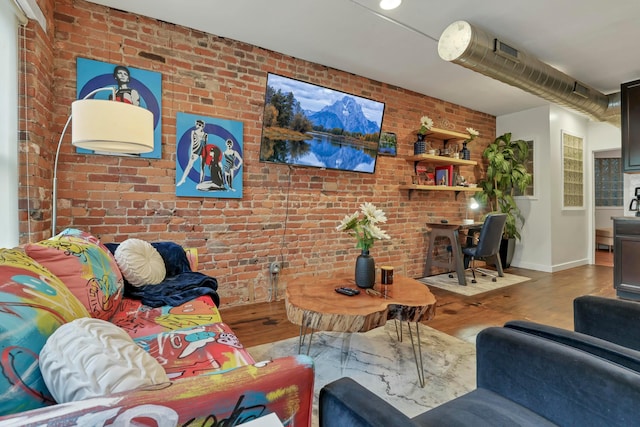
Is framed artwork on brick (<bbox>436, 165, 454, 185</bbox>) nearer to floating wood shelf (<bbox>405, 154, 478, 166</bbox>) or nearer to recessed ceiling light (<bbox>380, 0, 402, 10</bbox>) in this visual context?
floating wood shelf (<bbox>405, 154, 478, 166</bbox>)

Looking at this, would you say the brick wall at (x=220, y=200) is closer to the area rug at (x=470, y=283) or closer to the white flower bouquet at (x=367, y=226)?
the area rug at (x=470, y=283)

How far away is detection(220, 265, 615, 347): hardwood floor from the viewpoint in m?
2.65

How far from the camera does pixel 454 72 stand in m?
3.84

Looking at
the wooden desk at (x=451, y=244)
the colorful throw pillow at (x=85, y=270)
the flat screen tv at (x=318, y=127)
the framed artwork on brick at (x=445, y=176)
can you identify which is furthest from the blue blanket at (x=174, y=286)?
the framed artwork on brick at (x=445, y=176)

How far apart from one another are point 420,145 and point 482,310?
234 cm

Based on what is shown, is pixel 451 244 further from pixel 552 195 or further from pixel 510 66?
pixel 510 66

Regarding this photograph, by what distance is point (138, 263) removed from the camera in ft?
6.79

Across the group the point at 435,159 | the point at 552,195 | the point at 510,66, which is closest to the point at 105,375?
the point at 510,66

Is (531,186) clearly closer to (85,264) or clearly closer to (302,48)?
(302,48)

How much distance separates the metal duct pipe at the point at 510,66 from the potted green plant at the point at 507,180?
1.09m

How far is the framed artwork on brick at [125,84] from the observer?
2514 millimetres

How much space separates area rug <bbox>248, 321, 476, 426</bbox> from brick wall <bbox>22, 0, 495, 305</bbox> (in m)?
1.19

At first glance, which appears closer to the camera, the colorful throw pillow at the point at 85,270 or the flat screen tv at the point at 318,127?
the colorful throw pillow at the point at 85,270

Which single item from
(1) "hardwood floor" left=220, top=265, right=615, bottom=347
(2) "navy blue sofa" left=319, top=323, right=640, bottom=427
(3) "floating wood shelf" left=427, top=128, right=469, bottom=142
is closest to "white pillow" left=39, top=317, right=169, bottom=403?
(2) "navy blue sofa" left=319, top=323, right=640, bottom=427
